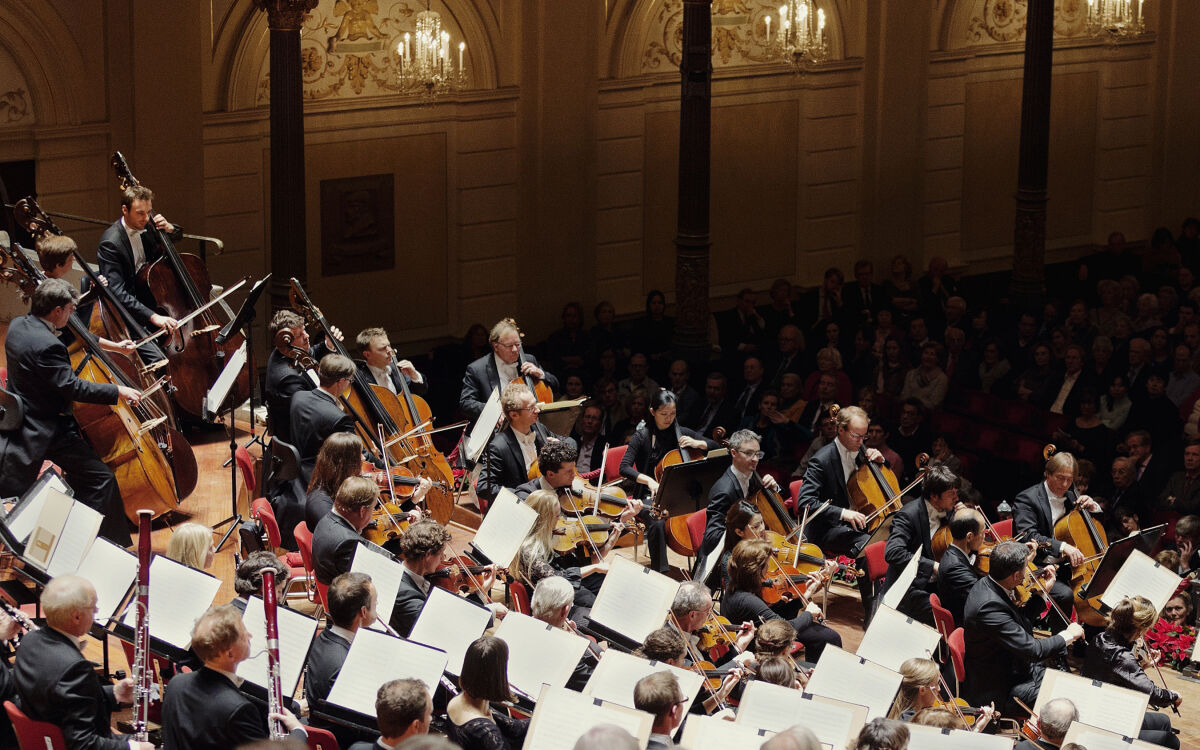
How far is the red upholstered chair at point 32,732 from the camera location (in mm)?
5152

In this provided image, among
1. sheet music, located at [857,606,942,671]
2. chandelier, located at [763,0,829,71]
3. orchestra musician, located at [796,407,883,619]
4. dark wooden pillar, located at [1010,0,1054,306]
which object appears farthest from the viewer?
chandelier, located at [763,0,829,71]

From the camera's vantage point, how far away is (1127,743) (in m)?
5.48

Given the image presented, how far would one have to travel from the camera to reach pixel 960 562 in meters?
7.46

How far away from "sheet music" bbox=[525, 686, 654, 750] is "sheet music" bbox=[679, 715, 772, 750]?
0.48 feet

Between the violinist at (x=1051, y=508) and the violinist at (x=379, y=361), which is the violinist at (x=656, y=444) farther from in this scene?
the violinist at (x=1051, y=508)

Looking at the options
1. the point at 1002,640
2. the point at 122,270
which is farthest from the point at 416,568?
the point at 122,270

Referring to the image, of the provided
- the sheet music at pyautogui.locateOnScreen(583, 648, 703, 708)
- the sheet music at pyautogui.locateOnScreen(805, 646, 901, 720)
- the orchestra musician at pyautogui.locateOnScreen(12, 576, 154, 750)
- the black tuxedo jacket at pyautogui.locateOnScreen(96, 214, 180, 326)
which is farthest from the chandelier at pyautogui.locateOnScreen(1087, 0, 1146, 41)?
the orchestra musician at pyautogui.locateOnScreen(12, 576, 154, 750)

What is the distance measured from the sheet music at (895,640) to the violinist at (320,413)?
2578mm

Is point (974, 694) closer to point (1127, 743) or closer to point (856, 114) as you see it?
point (1127, 743)

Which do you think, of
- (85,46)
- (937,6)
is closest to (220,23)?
(85,46)

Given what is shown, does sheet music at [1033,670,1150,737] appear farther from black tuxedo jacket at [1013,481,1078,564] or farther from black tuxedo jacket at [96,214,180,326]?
black tuxedo jacket at [96,214,180,326]

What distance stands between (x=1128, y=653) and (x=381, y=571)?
322cm

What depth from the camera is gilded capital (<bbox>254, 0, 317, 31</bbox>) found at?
36.8ft

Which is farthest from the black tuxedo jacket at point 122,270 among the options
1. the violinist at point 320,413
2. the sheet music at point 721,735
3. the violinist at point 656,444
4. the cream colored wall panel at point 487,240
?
the cream colored wall panel at point 487,240
